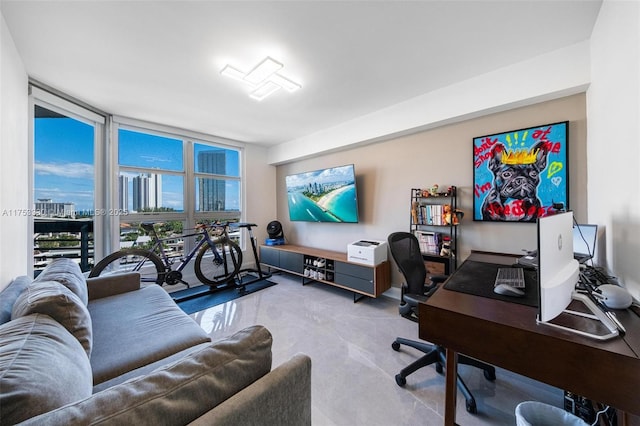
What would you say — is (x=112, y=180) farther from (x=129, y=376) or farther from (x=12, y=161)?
(x=129, y=376)

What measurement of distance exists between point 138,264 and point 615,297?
14.9 ft

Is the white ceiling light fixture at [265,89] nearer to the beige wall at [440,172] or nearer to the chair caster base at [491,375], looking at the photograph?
the beige wall at [440,172]

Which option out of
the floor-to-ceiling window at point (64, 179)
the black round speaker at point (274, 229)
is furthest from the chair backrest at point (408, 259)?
the floor-to-ceiling window at point (64, 179)

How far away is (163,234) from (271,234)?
1786mm

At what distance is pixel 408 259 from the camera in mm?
2057

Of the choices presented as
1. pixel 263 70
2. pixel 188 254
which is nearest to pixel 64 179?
pixel 188 254

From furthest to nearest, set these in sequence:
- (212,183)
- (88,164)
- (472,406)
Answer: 1. (212,183)
2. (88,164)
3. (472,406)

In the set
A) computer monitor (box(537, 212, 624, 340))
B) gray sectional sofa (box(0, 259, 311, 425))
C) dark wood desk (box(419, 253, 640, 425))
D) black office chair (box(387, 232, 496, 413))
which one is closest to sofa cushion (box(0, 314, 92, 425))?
gray sectional sofa (box(0, 259, 311, 425))

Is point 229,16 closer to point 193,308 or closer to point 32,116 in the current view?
point 32,116

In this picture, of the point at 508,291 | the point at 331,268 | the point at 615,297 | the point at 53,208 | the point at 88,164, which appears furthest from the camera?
the point at 331,268

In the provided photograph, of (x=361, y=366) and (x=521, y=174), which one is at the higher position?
(x=521, y=174)

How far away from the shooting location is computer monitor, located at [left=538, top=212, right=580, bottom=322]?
891 millimetres

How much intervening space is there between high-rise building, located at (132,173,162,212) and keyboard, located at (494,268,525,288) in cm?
435

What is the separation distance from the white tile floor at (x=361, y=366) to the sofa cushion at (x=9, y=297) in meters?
1.46
